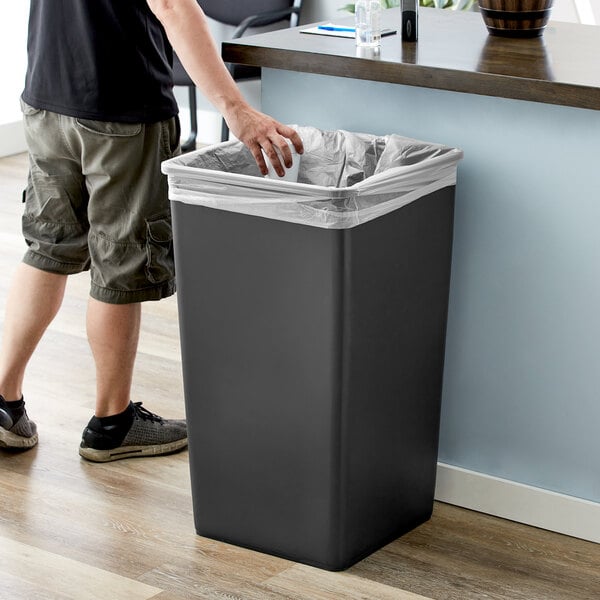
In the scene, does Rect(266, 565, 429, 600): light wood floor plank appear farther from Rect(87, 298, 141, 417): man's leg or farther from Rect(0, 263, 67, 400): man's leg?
Rect(0, 263, 67, 400): man's leg

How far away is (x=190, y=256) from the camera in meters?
1.98

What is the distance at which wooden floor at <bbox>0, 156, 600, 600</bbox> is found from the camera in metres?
1.99

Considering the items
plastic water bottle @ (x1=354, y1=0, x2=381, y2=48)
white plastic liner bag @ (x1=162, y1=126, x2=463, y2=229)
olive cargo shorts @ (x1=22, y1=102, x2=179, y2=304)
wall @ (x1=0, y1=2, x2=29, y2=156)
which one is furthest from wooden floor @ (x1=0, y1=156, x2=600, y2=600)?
wall @ (x1=0, y1=2, x2=29, y2=156)

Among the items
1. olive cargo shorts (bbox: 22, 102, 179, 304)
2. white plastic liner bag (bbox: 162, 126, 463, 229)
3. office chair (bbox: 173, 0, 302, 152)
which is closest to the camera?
white plastic liner bag (bbox: 162, 126, 463, 229)

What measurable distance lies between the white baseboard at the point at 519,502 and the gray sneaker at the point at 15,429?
2.94 ft

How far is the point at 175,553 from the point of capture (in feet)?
6.90

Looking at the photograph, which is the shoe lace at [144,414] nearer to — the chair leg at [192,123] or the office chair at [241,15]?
the office chair at [241,15]

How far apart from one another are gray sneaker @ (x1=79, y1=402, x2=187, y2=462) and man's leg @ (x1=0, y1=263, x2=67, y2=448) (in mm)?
145

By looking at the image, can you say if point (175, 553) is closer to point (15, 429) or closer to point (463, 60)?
point (15, 429)

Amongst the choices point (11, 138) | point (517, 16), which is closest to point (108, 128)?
point (517, 16)

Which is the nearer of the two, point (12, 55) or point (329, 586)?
point (329, 586)

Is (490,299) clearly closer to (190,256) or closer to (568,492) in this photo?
(568,492)

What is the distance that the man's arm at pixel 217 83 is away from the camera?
201 centimetres

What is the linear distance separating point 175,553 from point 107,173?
0.75 metres
